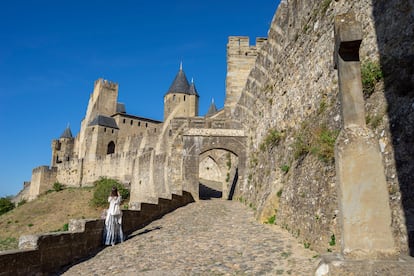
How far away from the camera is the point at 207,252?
625 centimetres

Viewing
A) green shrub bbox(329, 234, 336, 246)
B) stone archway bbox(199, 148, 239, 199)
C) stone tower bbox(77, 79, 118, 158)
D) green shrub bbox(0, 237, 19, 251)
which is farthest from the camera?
stone tower bbox(77, 79, 118, 158)

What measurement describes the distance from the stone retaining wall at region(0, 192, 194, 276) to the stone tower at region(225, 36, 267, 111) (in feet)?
46.3

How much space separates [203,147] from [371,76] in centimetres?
1040

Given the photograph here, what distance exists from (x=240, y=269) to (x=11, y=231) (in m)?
27.2

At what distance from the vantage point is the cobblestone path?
16.7 ft

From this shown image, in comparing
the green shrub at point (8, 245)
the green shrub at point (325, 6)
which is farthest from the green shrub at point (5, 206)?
the green shrub at point (325, 6)

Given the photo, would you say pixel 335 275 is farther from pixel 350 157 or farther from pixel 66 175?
pixel 66 175

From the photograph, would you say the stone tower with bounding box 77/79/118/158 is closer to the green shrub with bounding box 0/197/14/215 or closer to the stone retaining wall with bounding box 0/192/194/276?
the green shrub with bounding box 0/197/14/215

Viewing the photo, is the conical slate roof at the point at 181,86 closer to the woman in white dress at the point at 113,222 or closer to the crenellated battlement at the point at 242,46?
the crenellated battlement at the point at 242,46

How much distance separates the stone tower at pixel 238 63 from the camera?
72.3 ft

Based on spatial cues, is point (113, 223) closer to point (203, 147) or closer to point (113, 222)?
point (113, 222)

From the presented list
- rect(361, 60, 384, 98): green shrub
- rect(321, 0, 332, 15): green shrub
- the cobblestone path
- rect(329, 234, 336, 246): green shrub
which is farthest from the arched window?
rect(329, 234, 336, 246): green shrub

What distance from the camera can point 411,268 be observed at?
99.9 inches

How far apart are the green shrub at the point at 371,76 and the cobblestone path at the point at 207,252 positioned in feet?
8.27
